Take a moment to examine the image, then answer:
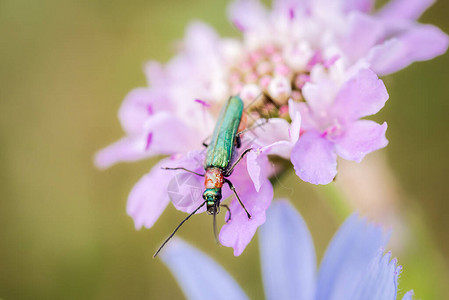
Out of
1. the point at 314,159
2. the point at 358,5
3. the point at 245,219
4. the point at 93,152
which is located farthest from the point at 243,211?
the point at 93,152

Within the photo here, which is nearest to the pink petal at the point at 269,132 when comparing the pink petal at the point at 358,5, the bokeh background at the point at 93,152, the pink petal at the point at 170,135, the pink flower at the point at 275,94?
the pink flower at the point at 275,94

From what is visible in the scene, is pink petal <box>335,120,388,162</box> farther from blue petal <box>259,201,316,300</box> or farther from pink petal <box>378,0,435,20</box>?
pink petal <box>378,0,435,20</box>

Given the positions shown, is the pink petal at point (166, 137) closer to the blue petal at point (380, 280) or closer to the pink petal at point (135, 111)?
the pink petal at point (135, 111)

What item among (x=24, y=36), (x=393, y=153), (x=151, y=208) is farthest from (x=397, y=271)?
(x=24, y=36)

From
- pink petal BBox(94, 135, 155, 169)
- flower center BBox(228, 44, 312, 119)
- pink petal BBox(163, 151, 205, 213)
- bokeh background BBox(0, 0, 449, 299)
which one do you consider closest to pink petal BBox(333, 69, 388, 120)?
flower center BBox(228, 44, 312, 119)

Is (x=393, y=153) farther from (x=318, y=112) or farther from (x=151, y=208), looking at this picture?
(x=151, y=208)

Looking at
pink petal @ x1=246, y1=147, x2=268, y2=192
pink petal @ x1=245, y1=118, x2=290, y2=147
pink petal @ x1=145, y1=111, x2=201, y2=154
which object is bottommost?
pink petal @ x1=246, y1=147, x2=268, y2=192

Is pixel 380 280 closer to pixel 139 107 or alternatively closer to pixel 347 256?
pixel 347 256
